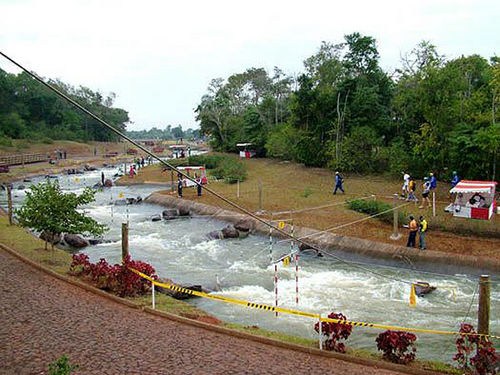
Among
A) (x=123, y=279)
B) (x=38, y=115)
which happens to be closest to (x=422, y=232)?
(x=123, y=279)

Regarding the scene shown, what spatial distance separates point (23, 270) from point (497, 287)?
17.6m

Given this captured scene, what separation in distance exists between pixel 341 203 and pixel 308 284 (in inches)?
457

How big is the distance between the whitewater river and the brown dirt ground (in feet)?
6.69

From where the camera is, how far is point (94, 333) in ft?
37.6

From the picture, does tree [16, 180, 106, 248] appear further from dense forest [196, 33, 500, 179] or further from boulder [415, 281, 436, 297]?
dense forest [196, 33, 500, 179]

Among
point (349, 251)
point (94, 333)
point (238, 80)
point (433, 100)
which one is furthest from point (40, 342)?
point (238, 80)

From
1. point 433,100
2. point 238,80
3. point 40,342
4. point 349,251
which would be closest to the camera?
point 40,342

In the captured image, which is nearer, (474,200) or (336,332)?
(336,332)

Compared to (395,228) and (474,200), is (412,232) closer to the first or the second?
(395,228)

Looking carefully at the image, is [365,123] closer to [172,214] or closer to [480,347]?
[172,214]

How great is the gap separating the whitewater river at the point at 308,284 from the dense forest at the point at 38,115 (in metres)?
70.9

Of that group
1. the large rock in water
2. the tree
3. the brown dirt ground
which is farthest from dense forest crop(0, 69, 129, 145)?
the tree

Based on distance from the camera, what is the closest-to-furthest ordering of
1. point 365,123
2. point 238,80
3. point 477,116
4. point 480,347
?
1. point 480,347
2. point 477,116
3. point 365,123
4. point 238,80

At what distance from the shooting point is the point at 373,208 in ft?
86.1
